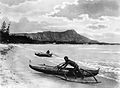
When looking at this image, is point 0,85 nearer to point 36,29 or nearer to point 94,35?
point 36,29

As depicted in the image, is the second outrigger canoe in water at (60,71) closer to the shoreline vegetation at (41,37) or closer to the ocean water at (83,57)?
the ocean water at (83,57)

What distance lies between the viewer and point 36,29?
3104 millimetres

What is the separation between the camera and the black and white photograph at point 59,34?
3037 mm

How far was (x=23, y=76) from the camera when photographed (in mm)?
2873

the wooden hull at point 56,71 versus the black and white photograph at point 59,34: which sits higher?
the black and white photograph at point 59,34

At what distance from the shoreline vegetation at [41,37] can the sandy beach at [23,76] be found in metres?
0.10

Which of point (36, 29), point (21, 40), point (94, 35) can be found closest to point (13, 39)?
point (21, 40)

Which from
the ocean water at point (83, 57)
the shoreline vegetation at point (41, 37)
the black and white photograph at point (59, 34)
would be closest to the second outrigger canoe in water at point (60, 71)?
the black and white photograph at point (59, 34)

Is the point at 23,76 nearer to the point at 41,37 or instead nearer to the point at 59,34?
the point at 41,37

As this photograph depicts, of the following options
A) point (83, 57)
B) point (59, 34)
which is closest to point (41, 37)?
point (59, 34)

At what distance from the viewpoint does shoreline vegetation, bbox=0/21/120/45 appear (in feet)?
10.1

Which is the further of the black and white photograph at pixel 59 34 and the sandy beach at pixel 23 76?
the black and white photograph at pixel 59 34

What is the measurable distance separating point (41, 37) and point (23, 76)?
1.76 ft

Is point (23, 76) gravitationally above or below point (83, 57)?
below
